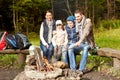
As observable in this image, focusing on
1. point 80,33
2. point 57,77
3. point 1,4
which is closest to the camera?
point 57,77

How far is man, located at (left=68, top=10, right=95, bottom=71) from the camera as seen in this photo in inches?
363

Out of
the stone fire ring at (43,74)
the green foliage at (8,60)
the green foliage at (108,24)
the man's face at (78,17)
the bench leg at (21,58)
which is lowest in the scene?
the green foliage at (108,24)

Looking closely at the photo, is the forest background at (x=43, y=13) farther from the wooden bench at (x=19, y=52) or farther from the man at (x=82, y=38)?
the man at (x=82, y=38)

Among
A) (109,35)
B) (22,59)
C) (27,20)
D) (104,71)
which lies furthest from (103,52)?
(27,20)

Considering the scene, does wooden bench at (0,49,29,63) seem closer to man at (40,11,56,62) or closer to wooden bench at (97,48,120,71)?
man at (40,11,56,62)

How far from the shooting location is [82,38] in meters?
9.21

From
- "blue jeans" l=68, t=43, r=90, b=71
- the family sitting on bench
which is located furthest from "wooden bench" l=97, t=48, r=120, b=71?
"blue jeans" l=68, t=43, r=90, b=71

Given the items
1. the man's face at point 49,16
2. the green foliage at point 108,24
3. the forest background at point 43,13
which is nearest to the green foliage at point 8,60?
the man's face at point 49,16

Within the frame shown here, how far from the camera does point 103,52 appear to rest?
9555mm

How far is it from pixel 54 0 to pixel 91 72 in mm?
11348

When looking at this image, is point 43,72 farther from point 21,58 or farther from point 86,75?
point 21,58

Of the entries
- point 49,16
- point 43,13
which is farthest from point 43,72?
point 43,13

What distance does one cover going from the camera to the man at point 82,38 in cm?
921

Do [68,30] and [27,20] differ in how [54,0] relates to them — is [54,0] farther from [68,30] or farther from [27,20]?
[68,30]
